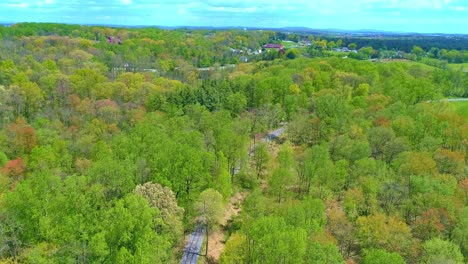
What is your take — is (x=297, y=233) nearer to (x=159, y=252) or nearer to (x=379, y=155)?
(x=159, y=252)

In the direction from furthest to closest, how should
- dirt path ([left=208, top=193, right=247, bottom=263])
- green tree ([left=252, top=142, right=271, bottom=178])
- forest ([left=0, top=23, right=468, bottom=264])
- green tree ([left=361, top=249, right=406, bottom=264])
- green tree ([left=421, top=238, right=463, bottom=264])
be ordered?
1. green tree ([left=252, top=142, right=271, bottom=178])
2. dirt path ([left=208, top=193, right=247, bottom=263])
3. green tree ([left=421, top=238, right=463, bottom=264])
4. forest ([left=0, top=23, right=468, bottom=264])
5. green tree ([left=361, top=249, right=406, bottom=264])

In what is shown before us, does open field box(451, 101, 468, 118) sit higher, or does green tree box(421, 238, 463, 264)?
open field box(451, 101, 468, 118)

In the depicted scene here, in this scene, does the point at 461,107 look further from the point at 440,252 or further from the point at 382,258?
the point at 382,258

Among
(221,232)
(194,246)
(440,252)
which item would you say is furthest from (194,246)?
(440,252)

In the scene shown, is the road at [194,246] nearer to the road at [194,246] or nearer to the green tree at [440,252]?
the road at [194,246]

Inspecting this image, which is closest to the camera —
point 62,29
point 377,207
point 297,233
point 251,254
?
point 297,233

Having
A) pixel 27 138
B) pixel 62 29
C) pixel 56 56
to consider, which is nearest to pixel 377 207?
pixel 27 138

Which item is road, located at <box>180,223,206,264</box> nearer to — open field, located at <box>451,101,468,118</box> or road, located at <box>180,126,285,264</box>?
road, located at <box>180,126,285,264</box>

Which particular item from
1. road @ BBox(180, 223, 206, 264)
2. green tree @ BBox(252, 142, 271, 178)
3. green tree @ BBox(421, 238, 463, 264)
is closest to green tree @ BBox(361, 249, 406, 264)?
green tree @ BBox(421, 238, 463, 264)
